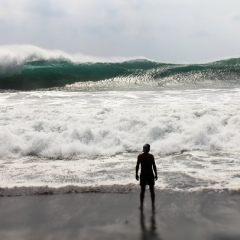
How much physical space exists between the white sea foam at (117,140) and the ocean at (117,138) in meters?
0.03

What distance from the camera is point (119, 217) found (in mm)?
6668

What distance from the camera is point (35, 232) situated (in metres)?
6.09

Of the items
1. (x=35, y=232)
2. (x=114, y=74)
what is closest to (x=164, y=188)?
(x=35, y=232)

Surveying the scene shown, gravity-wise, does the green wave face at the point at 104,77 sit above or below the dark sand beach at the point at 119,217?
above

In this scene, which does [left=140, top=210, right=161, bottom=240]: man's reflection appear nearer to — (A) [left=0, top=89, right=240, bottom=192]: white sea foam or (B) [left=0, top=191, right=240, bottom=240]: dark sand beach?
(B) [left=0, top=191, right=240, bottom=240]: dark sand beach

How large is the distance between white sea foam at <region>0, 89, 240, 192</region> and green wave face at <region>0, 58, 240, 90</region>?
8.21m

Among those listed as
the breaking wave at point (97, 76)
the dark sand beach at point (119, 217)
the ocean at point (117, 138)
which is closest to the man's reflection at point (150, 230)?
the dark sand beach at point (119, 217)

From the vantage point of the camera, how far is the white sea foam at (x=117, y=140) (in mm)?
9281

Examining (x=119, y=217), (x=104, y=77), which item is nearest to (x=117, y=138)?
(x=119, y=217)

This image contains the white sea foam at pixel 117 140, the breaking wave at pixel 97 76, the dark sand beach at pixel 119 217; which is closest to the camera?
the dark sand beach at pixel 119 217

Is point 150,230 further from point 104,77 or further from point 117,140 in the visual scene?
point 104,77

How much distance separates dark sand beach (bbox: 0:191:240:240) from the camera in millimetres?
Answer: 5961

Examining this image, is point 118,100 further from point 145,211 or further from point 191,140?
point 145,211

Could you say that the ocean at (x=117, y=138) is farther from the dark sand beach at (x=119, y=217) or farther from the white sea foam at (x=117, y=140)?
the dark sand beach at (x=119, y=217)
